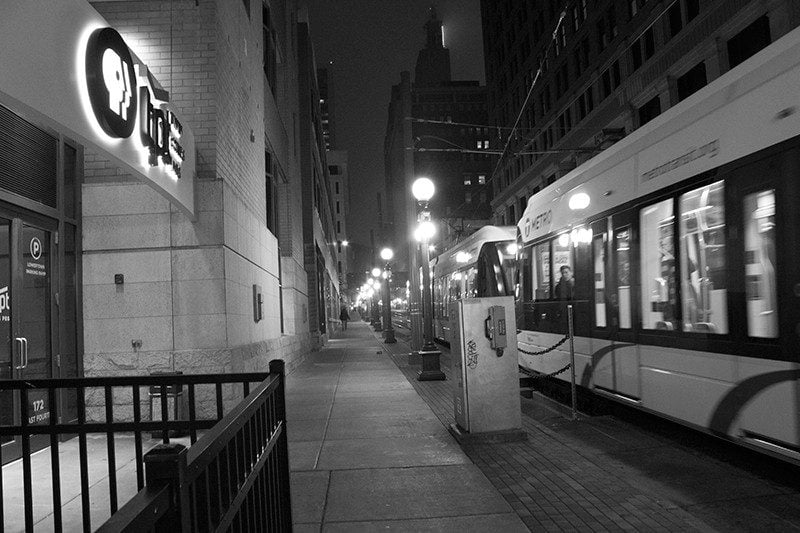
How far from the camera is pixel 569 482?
230 inches

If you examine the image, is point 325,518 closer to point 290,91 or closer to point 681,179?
point 681,179

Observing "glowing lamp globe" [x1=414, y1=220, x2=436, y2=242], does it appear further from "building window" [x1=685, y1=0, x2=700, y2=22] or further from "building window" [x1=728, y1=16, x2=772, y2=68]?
"building window" [x1=685, y1=0, x2=700, y2=22]

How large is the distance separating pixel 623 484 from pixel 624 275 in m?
3.21

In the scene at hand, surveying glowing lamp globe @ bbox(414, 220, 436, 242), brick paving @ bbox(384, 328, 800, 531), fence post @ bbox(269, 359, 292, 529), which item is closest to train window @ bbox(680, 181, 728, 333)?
brick paving @ bbox(384, 328, 800, 531)

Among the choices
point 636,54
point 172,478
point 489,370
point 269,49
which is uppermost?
point 636,54

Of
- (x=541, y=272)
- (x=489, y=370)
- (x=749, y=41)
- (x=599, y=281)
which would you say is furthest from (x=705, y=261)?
(x=749, y=41)

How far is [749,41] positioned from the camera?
25125 millimetres

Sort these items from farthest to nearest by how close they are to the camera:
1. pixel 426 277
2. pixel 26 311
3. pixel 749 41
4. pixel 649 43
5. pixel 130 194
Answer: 1. pixel 649 43
2. pixel 749 41
3. pixel 426 277
4. pixel 130 194
5. pixel 26 311

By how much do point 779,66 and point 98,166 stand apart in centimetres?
822

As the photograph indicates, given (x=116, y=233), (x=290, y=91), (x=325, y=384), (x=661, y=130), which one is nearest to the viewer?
(x=661, y=130)

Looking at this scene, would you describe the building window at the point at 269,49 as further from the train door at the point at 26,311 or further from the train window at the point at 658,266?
the train window at the point at 658,266

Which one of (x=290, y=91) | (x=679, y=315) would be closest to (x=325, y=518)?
(x=679, y=315)

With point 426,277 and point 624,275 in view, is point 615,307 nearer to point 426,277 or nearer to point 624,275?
point 624,275

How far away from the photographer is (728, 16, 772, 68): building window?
79.0 feet
